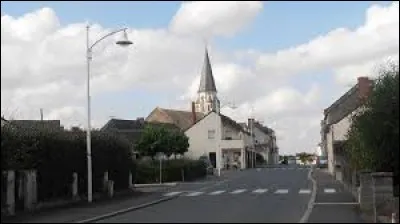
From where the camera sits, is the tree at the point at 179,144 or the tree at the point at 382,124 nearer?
the tree at the point at 382,124

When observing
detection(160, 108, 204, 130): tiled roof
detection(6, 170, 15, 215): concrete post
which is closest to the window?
detection(160, 108, 204, 130): tiled roof

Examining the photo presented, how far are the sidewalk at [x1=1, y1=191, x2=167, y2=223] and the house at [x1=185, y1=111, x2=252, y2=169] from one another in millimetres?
69188

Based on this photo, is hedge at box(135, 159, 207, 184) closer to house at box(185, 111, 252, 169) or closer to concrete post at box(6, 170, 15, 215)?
concrete post at box(6, 170, 15, 215)

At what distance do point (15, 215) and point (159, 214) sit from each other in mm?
4749

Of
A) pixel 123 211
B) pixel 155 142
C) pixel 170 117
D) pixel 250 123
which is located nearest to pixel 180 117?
pixel 170 117

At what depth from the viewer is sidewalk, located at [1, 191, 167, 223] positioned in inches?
858

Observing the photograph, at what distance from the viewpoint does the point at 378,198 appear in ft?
75.7

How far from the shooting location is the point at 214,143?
10100 centimetres

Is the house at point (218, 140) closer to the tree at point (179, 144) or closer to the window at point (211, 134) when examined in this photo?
the window at point (211, 134)

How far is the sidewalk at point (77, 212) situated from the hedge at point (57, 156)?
4.03 ft

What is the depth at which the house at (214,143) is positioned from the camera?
A: 101 meters

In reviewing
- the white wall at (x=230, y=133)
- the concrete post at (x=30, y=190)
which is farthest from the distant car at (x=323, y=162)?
the concrete post at (x=30, y=190)

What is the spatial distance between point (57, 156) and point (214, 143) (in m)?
72.8

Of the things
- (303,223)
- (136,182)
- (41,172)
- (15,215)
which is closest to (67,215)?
(15,215)
